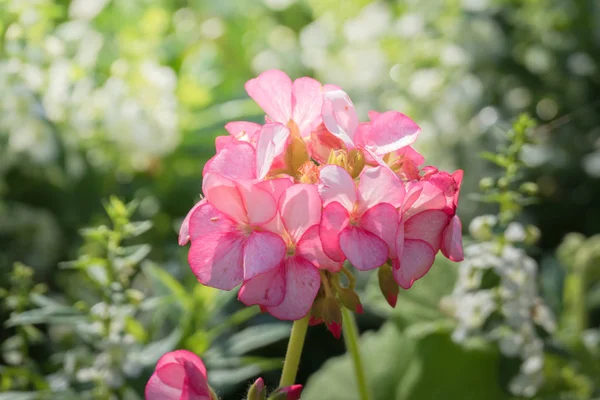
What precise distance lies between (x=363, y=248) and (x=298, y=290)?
0.17 ft

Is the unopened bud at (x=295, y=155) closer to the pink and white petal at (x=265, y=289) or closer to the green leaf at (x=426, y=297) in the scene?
the pink and white petal at (x=265, y=289)

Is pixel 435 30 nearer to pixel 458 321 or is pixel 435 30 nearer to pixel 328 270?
pixel 458 321

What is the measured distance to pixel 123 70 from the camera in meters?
1.23

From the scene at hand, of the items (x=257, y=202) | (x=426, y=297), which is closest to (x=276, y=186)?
(x=257, y=202)

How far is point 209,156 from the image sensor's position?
4.55ft

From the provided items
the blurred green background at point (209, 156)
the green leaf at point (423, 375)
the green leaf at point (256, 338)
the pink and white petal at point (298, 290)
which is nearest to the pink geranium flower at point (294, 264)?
the pink and white petal at point (298, 290)

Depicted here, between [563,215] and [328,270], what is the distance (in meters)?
1.04

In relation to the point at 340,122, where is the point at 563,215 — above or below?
below

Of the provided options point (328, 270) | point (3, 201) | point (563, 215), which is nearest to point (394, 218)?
point (328, 270)

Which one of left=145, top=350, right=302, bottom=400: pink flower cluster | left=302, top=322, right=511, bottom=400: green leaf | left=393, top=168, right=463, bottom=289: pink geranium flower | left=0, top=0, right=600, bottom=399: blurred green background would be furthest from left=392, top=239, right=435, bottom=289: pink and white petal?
left=302, top=322, right=511, bottom=400: green leaf

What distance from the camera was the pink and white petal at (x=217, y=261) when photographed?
0.51 m

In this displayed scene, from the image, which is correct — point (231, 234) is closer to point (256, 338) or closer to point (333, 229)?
point (333, 229)

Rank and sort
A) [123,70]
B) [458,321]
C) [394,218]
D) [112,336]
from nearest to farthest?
[394,218], [112,336], [458,321], [123,70]

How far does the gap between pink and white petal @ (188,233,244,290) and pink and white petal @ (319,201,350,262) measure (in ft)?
0.19
